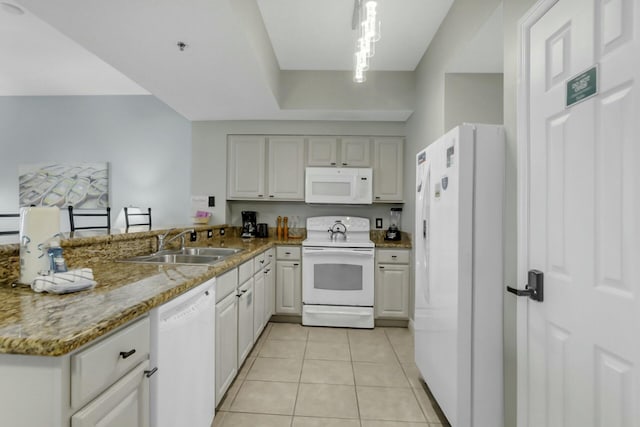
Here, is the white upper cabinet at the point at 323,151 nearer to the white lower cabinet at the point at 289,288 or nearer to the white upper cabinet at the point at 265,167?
the white upper cabinet at the point at 265,167

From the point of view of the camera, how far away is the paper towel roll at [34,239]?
3.85 feet

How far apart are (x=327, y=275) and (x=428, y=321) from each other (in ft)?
4.84

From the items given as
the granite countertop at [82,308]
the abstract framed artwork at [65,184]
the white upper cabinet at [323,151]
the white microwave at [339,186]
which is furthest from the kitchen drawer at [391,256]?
the abstract framed artwork at [65,184]

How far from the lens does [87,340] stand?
2.51 feet

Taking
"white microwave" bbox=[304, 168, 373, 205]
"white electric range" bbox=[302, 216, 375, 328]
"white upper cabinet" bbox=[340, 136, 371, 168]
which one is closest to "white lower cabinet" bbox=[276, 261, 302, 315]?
"white electric range" bbox=[302, 216, 375, 328]

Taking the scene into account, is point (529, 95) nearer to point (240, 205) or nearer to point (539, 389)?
point (539, 389)

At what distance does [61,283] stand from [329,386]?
1.77 metres

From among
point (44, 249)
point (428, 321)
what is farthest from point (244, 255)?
point (428, 321)

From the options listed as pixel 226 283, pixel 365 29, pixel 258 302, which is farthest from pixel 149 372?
pixel 365 29

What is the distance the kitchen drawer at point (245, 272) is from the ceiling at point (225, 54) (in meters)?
1.57

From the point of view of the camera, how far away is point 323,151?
3.80 meters

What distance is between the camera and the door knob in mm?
1220

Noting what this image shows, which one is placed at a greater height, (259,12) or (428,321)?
(259,12)

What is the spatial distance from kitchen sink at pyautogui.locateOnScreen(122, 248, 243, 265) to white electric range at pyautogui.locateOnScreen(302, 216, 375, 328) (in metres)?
1.04
